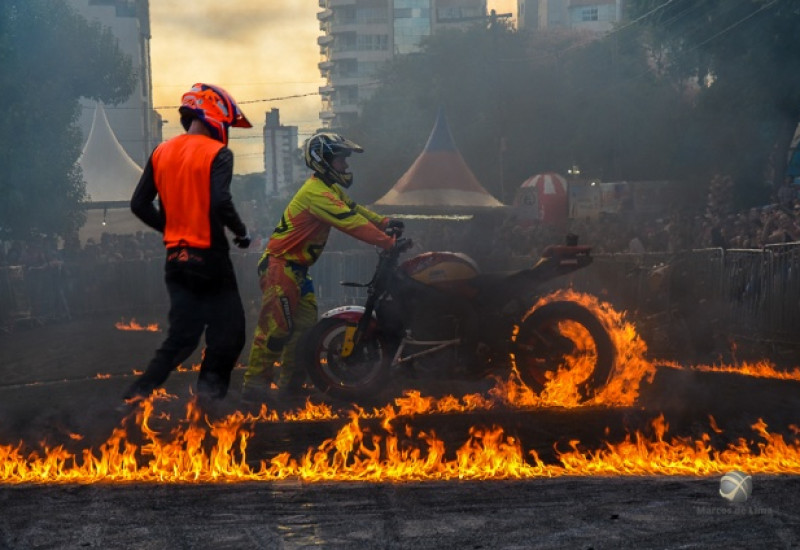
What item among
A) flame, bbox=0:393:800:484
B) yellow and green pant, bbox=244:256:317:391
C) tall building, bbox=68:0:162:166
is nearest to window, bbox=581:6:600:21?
tall building, bbox=68:0:162:166

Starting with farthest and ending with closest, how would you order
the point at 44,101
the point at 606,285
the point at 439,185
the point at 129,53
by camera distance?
the point at 129,53
the point at 439,185
the point at 44,101
the point at 606,285

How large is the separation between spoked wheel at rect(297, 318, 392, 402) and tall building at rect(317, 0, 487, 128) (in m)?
111

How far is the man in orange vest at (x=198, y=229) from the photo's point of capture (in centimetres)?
634

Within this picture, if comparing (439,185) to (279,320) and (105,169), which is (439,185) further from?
(279,320)

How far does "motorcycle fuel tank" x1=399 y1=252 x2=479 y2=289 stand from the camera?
8016 mm

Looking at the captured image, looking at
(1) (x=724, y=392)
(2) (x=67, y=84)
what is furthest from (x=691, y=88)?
(1) (x=724, y=392)

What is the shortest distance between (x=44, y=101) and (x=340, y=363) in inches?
705

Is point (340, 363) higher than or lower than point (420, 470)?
higher

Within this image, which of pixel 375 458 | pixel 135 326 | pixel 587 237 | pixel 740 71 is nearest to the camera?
pixel 375 458

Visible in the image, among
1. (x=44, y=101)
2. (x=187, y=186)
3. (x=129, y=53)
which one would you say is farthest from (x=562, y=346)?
(x=129, y=53)

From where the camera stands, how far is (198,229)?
6367mm

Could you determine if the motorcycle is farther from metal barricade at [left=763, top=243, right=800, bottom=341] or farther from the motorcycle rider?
metal barricade at [left=763, top=243, right=800, bottom=341]

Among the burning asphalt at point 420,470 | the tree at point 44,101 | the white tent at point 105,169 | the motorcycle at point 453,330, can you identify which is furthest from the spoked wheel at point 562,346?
the white tent at point 105,169

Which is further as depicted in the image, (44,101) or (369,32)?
(369,32)
